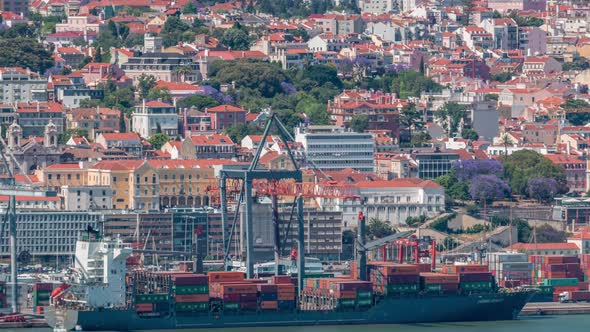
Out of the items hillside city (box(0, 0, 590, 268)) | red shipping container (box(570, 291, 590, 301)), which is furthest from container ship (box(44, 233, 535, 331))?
hillside city (box(0, 0, 590, 268))

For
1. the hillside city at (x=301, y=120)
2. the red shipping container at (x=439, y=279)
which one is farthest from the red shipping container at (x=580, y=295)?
the hillside city at (x=301, y=120)

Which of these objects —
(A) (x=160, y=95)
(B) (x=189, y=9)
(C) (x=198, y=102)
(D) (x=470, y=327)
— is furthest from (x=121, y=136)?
(B) (x=189, y=9)

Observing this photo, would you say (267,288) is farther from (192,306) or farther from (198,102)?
(198,102)

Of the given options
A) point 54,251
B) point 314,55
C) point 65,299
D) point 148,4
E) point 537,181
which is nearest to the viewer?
point 65,299

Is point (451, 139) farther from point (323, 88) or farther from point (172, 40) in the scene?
point (172, 40)

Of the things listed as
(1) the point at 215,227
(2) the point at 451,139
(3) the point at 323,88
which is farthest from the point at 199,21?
(1) the point at 215,227
